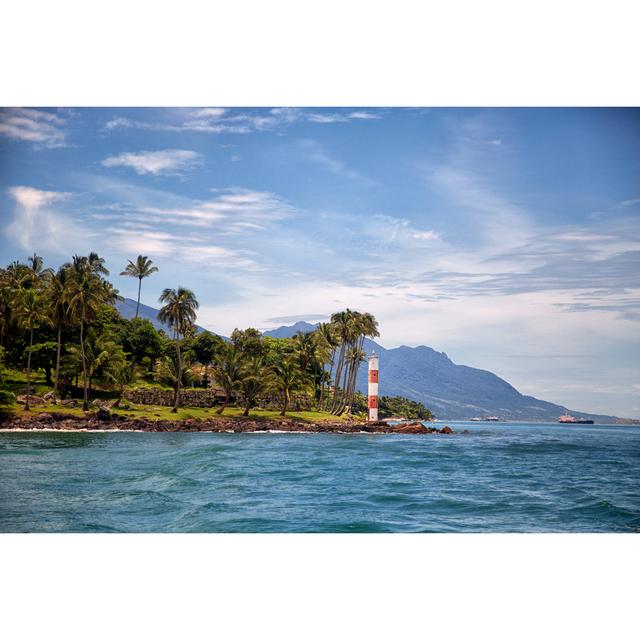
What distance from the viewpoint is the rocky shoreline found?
61.2 feet

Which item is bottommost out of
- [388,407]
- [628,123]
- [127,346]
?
[388,407]

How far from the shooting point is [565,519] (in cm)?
671

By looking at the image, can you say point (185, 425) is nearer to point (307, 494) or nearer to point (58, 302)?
point (58, 302)

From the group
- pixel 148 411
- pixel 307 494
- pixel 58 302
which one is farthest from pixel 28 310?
pixel 307 494

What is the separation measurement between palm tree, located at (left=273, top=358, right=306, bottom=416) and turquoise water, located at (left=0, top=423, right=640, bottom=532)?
53.5 feet

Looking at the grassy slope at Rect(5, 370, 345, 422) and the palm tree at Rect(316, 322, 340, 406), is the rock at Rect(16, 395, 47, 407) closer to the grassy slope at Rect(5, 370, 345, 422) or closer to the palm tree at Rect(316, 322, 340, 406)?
the grassy slope at Rect(5, 370, 345, 422)

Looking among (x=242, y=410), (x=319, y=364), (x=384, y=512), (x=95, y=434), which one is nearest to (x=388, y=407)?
(x=319, y=364)

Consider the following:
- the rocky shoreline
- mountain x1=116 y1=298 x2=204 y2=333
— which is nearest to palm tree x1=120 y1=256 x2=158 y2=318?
the rocky shoreline

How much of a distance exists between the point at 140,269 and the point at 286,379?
19.6m

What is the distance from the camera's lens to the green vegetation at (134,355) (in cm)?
1975

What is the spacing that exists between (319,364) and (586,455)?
70.3 ft

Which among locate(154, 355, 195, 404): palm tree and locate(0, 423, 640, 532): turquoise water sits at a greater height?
locate(154, 355, 195, 404): palm tree
